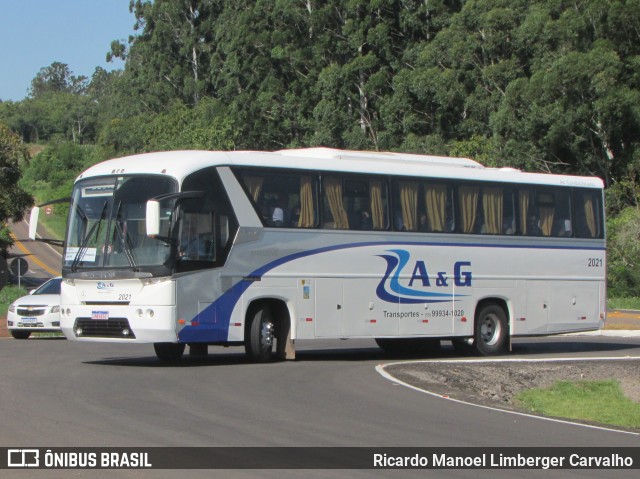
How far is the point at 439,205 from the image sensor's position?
22.6 metres

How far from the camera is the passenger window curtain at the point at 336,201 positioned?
20891 millimetres

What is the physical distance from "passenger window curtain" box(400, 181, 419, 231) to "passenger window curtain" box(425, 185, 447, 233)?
32cm

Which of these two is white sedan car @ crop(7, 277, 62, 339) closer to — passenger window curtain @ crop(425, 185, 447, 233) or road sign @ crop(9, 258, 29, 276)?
road sign @ crop(9, 258, 29, 276)

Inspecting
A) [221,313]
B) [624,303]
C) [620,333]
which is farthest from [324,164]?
[624,303]

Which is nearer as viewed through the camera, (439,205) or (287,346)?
(287,346)

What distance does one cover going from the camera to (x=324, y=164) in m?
21.1

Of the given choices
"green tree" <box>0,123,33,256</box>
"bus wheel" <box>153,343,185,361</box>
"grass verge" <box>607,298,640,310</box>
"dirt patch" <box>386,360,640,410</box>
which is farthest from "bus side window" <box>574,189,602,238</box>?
"green tree" <box>0,123,33,256</box>

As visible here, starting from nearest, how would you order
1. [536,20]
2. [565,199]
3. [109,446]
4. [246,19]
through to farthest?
[109,446] → [565,199] → [536,20] → [246,19]

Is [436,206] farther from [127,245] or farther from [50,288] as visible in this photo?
[50,288]

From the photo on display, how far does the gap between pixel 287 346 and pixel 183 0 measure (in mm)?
76661

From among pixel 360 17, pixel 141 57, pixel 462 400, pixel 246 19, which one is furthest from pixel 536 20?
pixel 141 57

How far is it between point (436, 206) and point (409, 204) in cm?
72

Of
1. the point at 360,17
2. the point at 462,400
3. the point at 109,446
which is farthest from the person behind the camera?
the point at 360,17

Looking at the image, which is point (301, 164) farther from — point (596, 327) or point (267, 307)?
point (596, 327)
